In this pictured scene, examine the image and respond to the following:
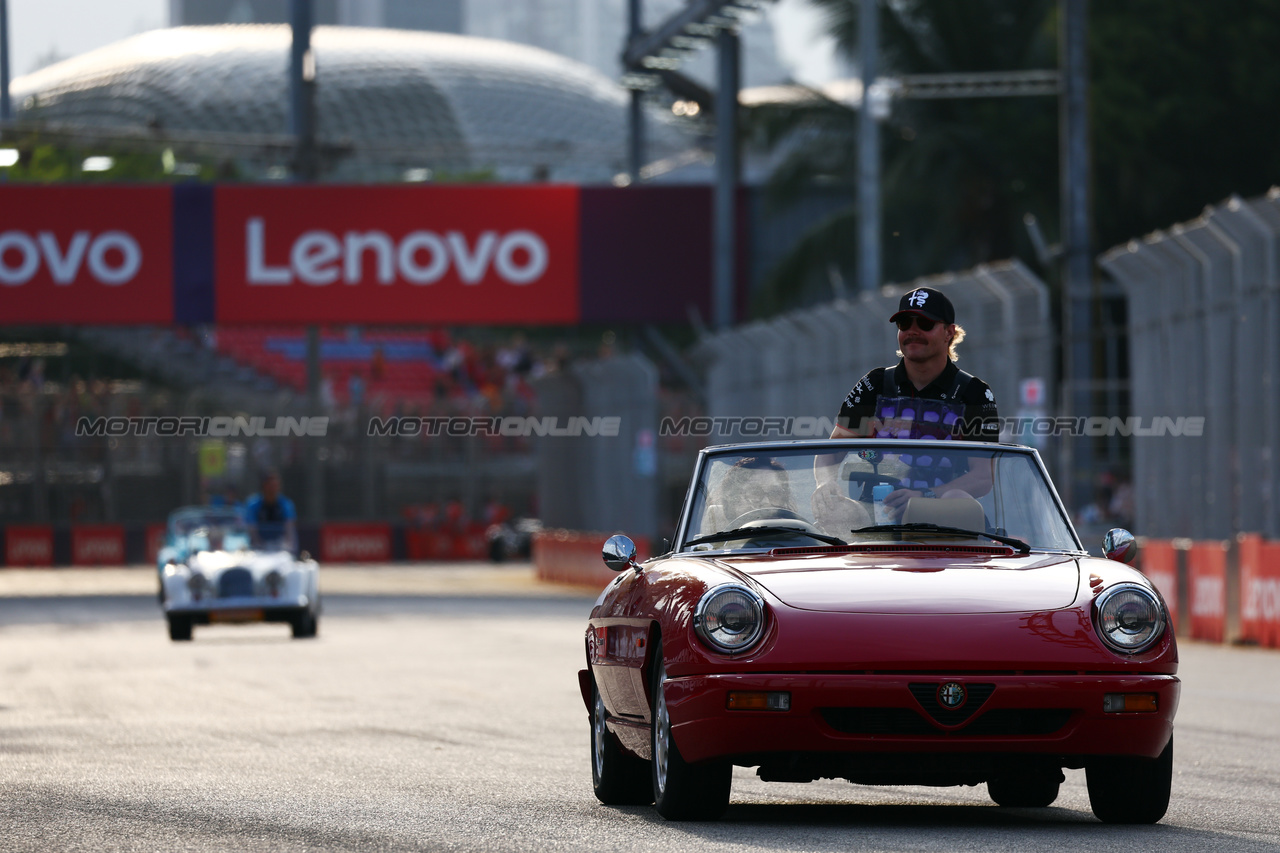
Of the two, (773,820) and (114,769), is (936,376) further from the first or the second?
(114,769)

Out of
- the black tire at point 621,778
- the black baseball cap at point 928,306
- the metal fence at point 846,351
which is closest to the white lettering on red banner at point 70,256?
the metal fence at point 846,351

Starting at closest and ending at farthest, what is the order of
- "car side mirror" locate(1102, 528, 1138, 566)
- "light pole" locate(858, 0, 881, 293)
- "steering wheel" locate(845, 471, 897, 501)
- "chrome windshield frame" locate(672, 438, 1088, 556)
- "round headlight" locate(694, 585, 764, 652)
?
"round headlight" locate(694, 585, 764, 652)
"car side mirror" locate(1102, 528, 1138, 566)
"steering wheel" locate(845, 471, 897, 501)
"chrome windshield frame" locate(672, 438, 1088, 556)
"light pole" locate(858, 0, 881, 293)

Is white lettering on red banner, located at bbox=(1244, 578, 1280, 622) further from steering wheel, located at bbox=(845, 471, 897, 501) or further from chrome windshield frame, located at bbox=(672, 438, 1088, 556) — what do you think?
steering wheel, located at bbox=(845, 471, 897, 501)

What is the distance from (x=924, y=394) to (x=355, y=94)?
413ft

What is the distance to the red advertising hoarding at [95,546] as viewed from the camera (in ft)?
160

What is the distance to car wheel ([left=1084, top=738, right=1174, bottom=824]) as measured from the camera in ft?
25.3

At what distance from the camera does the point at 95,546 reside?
160 ft

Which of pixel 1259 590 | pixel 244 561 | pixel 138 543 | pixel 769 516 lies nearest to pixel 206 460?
pixel 138 543

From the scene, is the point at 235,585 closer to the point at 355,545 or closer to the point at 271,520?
the point at 271,520

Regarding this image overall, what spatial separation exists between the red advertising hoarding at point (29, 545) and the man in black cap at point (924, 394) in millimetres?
→ 41420

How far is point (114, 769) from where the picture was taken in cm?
1020

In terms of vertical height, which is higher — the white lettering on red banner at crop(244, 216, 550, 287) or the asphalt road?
the white lettering on red banner at crop(244, 216, 550, 287)
